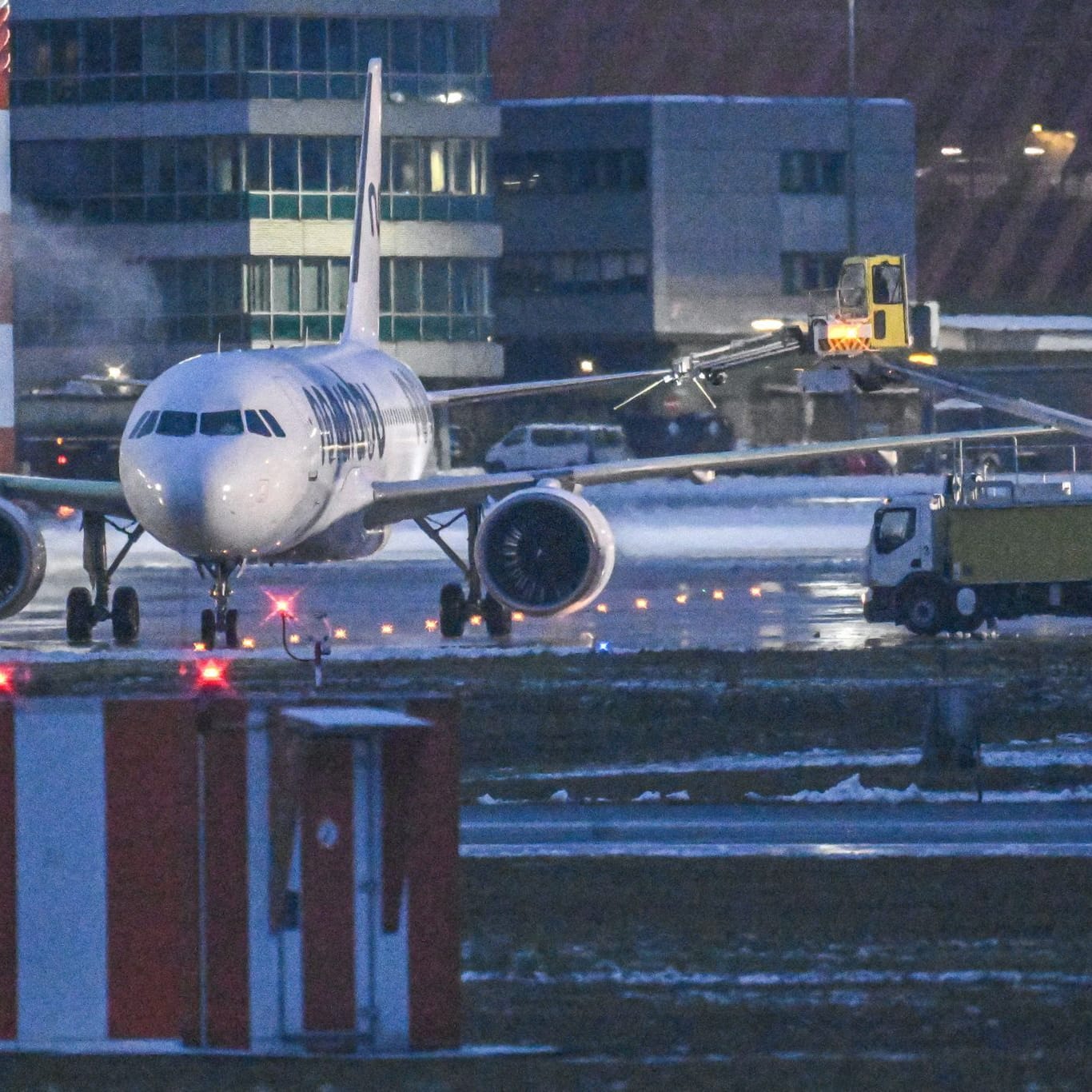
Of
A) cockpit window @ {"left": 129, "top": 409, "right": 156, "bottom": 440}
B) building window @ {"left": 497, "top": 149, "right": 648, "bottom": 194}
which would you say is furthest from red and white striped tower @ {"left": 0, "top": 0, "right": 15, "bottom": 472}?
building window @ {"left": 497, "top": 149, "right": 648, "bottom": 194}

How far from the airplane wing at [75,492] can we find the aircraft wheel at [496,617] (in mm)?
4218

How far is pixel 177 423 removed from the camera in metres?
26.4

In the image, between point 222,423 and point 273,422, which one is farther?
point 273,422

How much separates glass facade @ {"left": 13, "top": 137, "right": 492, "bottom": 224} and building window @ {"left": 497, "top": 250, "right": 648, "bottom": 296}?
38.8ft

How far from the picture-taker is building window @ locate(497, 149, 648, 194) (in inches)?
3511

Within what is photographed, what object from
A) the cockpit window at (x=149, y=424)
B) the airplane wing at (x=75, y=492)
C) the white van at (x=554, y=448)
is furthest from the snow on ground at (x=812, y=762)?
the white van at (x=554, y=448)

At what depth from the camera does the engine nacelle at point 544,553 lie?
92.1 ft

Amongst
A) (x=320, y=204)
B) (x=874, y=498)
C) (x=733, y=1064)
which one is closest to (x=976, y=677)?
(x=733, y=1064)

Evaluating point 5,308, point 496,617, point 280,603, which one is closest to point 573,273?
point 5,308

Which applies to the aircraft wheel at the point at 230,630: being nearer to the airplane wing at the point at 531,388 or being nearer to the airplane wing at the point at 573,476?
the airplane wing at the point at 573,476

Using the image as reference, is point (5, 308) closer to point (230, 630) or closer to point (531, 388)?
point (531, 388)

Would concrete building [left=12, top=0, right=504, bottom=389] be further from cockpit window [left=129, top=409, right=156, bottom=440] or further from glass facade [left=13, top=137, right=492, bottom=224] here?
cockpit window [left=129, top=409, right=156, bottom=440]

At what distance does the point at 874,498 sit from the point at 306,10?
97.8 feet

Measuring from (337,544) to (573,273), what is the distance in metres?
61.5
